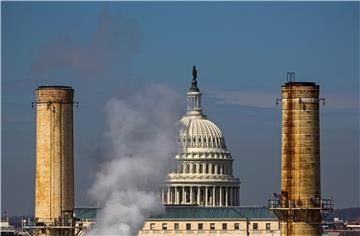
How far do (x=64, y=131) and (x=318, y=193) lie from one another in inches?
723

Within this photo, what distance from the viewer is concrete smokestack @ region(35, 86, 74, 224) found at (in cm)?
12481

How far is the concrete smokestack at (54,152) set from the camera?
125m

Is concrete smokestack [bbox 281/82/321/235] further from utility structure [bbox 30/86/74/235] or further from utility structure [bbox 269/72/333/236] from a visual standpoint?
utility structure [bbox 30/86/74/235]

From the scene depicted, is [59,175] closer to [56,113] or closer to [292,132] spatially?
[56,113]

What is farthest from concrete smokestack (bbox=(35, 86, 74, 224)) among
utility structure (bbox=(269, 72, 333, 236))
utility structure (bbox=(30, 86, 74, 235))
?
utility structure (bbox=(269, 72, 333, 236))

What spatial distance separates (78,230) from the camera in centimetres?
12681

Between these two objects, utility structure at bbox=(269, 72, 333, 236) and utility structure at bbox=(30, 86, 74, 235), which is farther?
utility structure at bbox=(30, 86, 74, 235)

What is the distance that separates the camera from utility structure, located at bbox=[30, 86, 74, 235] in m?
125

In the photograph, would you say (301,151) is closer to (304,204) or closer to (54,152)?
(304,204)

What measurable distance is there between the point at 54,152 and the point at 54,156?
24 centimetres

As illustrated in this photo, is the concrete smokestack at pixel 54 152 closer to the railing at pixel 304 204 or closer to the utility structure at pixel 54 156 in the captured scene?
the utility structure at pixel 54 156

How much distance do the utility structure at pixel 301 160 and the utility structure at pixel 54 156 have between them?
16.2 m

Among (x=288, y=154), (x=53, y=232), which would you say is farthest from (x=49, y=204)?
(x=288, y=154)

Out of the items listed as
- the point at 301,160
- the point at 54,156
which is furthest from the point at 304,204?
the point at 54,156
